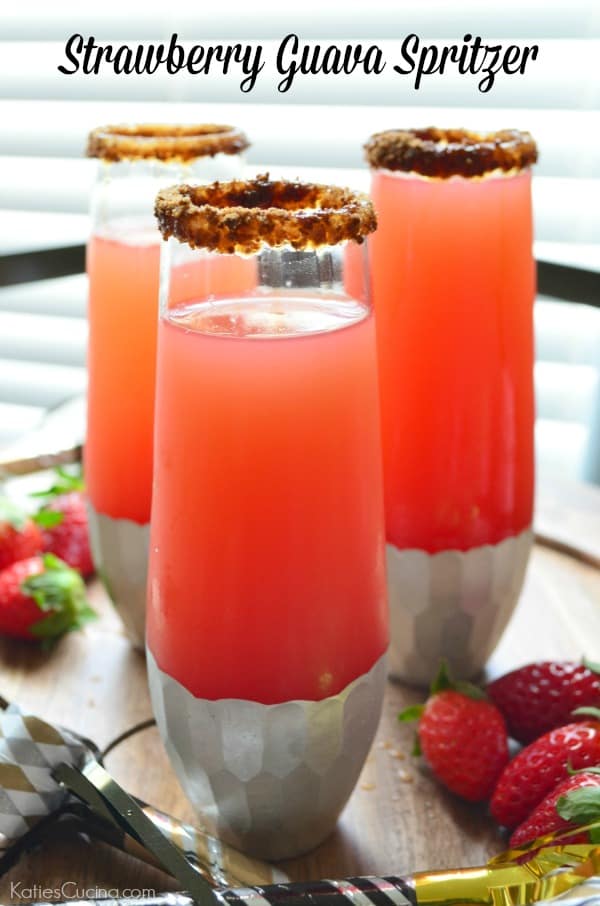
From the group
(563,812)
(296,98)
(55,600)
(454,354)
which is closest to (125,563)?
(55,600)

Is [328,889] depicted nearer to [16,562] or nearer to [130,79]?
[16,562]

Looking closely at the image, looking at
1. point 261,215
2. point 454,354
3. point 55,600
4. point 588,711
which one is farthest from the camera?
point 55,600

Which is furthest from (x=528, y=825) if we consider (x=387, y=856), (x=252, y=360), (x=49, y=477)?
(x=49, y=477)

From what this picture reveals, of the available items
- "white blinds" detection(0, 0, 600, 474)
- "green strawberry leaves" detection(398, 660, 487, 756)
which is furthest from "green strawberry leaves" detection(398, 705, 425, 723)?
"white blinds" detection(0, 0, 600, 474)

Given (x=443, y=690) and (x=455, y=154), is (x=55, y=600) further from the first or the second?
(x=455, y=154)

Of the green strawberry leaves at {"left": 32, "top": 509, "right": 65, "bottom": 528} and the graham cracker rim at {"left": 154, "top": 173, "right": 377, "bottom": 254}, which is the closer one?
the graham cracker rim at {"left": 154, "top": 173, "right": 377, "bottom": 254}

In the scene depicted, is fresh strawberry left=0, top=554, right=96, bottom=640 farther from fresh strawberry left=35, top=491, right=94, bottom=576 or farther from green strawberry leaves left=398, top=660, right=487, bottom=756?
green strawberry leaves left=398, top=660, right=487, bottom=756

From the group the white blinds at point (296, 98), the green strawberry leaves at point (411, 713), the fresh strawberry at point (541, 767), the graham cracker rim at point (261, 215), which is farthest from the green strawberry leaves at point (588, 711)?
the white blinds at point (296, 98)
